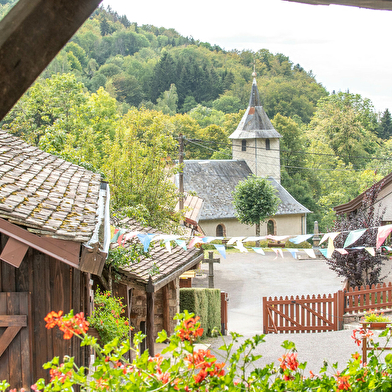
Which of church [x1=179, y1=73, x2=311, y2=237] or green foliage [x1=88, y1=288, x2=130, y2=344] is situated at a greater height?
church [x1=179, y1=73, x2=311, y2=237]

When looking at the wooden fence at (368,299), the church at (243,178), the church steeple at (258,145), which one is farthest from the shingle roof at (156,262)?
the church steeple at (258,145)

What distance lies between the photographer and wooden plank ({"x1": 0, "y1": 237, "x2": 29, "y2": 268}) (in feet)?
15.2

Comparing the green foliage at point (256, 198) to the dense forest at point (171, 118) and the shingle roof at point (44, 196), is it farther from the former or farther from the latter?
the shingle roof at point (44, 196)

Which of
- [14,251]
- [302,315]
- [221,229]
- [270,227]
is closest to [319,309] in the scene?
[302,315]

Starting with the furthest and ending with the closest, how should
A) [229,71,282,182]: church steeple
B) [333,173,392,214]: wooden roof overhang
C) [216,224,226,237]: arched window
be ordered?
[229,71,282,182]: church steeple, [216,224,226,237]: arched window, [333,173,392,214]: wooden roof overhang

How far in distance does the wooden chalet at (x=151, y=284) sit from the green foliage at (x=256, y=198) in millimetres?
20160

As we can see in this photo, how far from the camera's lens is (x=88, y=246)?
446cm

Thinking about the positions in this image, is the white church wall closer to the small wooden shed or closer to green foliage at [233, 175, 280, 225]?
green foliage at [233, 175, 280, 225]

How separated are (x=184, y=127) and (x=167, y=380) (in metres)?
55.3

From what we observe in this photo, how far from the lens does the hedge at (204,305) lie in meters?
13.5

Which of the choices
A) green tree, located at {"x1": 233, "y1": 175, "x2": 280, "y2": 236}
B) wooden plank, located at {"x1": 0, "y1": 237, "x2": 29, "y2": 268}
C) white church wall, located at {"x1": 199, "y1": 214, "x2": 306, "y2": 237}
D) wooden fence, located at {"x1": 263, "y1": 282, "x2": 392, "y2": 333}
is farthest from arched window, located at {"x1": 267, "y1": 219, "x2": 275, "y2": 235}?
wooden plank, located at {"x1": 0, "y1": 237, "x2": 29, "y2": 268}

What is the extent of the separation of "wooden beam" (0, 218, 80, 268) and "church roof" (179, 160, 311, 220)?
1218 inches

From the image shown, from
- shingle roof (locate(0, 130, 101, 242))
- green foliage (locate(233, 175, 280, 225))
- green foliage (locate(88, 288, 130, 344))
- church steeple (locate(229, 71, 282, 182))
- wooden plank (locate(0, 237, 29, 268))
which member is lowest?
green foliage (locate(88, 288, 130, 344))

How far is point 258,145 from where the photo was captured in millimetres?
42000
